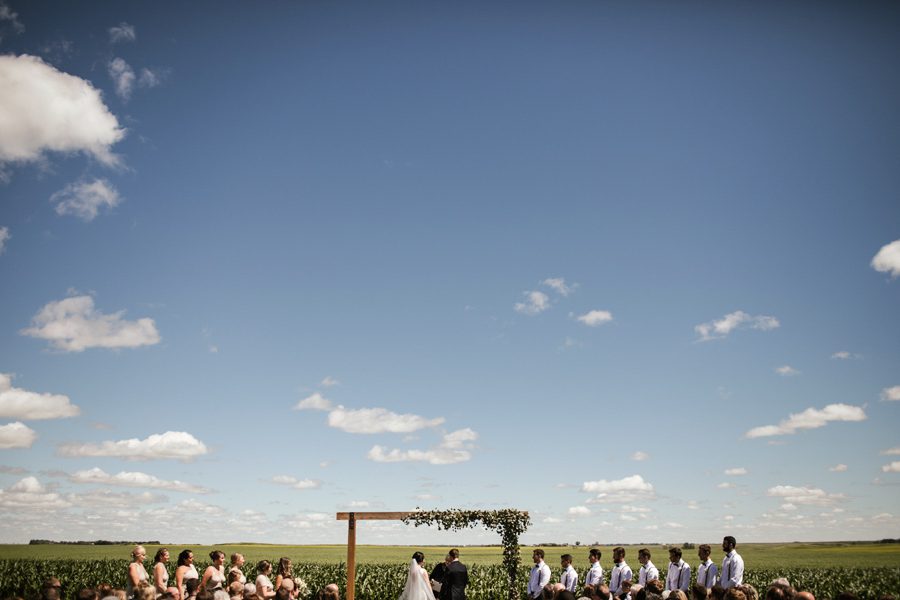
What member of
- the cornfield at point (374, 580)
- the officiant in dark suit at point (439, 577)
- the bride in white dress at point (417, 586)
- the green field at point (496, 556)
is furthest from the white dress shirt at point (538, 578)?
the green field at point (496, 556)

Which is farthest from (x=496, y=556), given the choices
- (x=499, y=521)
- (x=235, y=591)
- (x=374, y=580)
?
(x=235, y=591)

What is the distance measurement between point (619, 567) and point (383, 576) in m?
13.3

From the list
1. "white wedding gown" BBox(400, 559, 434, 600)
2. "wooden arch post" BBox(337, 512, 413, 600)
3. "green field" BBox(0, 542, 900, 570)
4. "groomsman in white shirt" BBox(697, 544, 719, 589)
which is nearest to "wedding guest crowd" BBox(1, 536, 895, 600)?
"groomsman in white shirt" BBox(697, 544, 719, 589)

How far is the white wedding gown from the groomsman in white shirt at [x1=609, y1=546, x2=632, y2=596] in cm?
432

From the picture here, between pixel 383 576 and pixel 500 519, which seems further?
pixel 383 576

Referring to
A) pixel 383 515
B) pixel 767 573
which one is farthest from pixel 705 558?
pixel 767 573

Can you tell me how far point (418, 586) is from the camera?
15102mm

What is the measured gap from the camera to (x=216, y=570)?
12062 mm

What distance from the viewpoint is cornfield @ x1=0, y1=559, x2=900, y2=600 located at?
22.8m

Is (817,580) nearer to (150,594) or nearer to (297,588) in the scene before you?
(297,588)

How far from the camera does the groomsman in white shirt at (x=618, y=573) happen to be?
1360 centimetres

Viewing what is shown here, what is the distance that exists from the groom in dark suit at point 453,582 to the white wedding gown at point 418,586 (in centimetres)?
43

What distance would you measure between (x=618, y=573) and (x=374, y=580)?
1234cm

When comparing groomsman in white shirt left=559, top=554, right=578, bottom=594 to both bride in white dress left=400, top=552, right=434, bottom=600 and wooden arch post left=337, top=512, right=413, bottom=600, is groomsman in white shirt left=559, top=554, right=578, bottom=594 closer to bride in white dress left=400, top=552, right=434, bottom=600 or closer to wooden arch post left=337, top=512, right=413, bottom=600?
bride in white dress left=400, top=552, right=434, bottom=600
